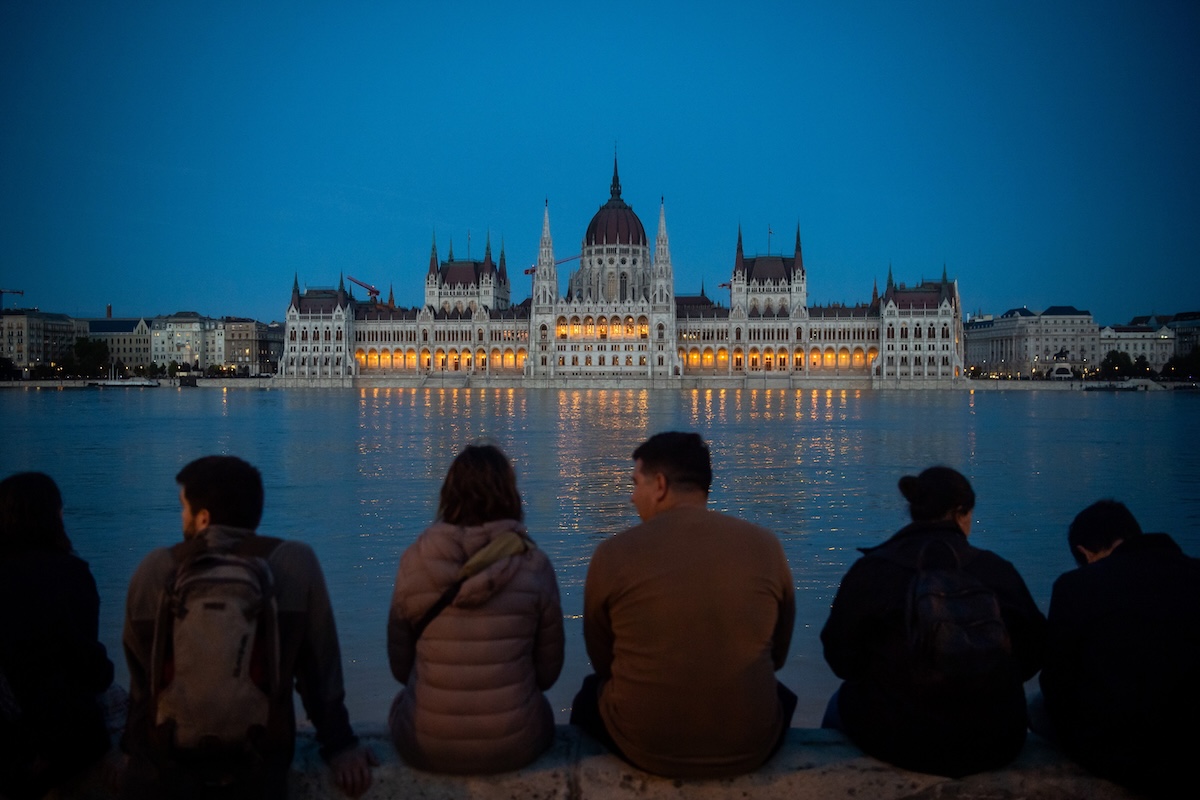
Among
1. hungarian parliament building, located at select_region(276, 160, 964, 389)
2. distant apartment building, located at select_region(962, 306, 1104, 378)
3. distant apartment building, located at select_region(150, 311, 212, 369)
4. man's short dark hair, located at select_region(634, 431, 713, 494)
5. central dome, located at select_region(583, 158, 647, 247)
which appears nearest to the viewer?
man's short dark hair, located at select_region(634, 431, 713, 494)

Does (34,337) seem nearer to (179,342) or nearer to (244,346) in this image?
(179,342)

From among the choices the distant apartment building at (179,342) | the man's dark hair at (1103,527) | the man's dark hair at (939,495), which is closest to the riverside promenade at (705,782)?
the man's dark hair at (1103,527)

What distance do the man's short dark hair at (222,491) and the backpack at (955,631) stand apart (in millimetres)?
2254

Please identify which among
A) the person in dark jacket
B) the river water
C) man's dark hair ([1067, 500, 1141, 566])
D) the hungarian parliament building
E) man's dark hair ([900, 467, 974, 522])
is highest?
the hungarian parliament building

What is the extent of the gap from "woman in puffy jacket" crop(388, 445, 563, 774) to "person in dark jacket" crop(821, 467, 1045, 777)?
1.12 meters

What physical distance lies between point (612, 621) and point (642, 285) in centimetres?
11552

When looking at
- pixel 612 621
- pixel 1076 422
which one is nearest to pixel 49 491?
pixel 612 621

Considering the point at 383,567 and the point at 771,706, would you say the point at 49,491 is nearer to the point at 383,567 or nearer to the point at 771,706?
the point at 771,706

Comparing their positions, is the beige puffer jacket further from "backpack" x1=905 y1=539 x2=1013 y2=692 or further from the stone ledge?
"backpack" x1=905 y1=539 x2=1013 y2=692

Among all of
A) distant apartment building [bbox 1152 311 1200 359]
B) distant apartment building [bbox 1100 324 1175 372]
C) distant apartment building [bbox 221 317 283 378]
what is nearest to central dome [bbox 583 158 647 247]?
distant apartment building [bbox 221 317 283 378]

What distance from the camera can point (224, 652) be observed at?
3.12m

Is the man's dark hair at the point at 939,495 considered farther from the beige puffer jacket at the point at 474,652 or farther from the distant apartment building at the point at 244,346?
the distant apartment building at the point at 244,346

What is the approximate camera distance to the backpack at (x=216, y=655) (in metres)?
3.08

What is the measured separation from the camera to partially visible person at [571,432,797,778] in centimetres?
338
